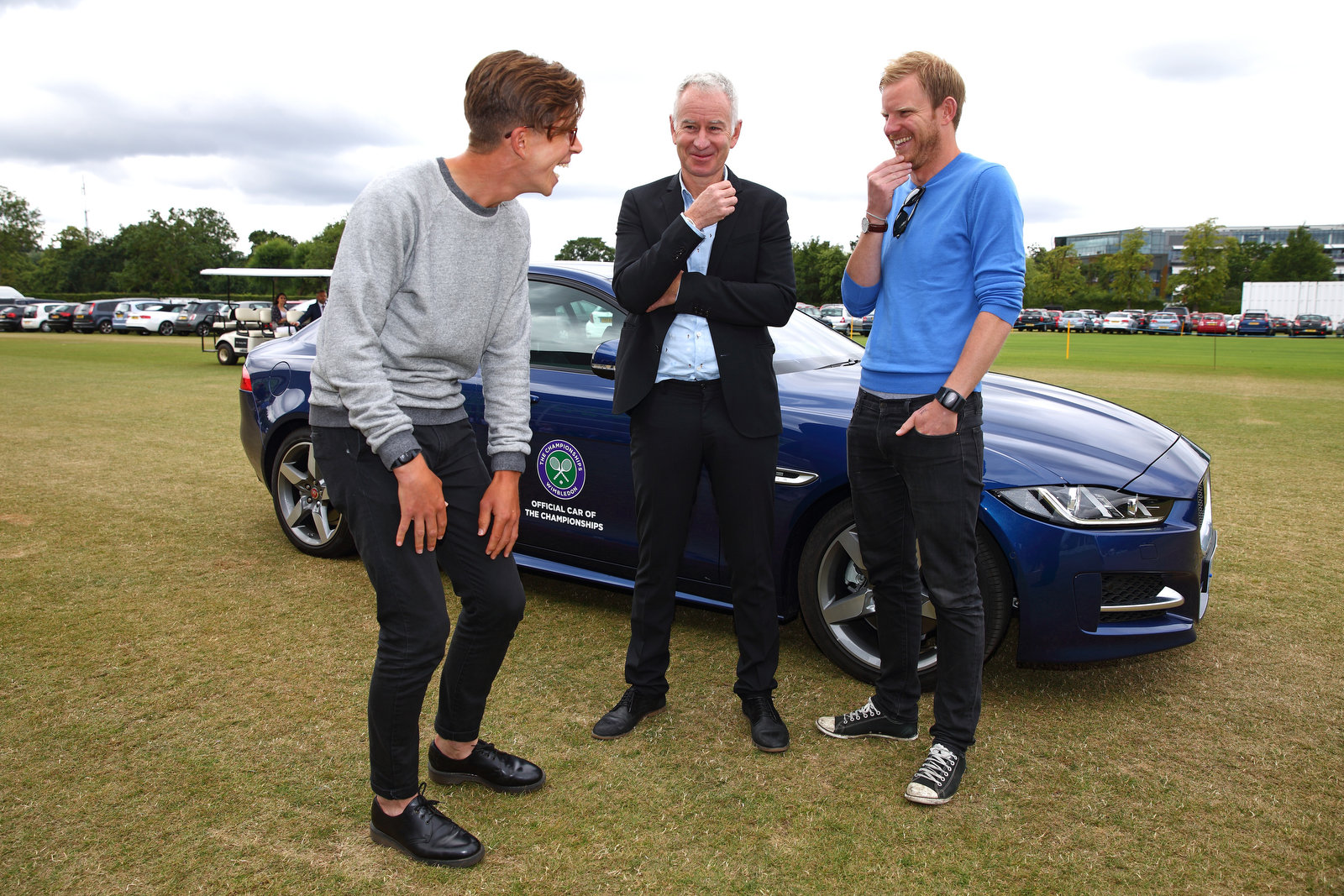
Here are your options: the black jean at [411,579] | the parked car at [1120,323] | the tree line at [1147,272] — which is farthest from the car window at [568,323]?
the tree line at [1147,272]

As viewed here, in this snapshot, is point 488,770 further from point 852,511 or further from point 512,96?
point 512,96

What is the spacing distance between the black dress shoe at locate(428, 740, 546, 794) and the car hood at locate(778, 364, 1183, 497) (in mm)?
1494

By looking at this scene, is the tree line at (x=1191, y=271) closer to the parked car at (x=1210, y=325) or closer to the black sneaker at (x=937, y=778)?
the parked car at (x=1210, y=325)

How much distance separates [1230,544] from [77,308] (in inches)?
1778

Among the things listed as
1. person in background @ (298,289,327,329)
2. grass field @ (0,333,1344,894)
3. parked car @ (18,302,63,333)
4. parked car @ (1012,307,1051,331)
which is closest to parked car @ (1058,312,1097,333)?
parked car @ (1012,307,1051,331)

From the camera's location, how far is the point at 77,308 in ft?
130

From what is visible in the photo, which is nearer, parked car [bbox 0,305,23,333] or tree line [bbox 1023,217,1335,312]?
parked car [bbox 0,305,23,333]

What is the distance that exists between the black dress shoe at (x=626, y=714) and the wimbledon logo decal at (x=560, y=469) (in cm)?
98

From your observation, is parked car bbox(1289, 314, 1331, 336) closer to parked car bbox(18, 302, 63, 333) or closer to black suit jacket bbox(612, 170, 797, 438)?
black suit jacket bbox(612, 170, 797, 438)

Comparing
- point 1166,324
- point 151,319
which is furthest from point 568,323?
point 1166,324

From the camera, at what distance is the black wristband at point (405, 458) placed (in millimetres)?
2064

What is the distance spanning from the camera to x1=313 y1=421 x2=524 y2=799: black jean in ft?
7.09

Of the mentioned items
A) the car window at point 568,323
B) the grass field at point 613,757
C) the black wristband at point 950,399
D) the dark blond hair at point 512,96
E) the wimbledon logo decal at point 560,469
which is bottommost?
the grass field at point 613,757

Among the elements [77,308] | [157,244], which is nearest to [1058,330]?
[77,308]
